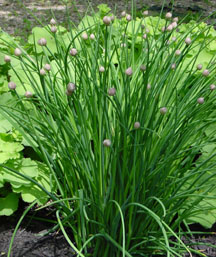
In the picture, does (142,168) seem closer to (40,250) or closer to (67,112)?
(67,112)

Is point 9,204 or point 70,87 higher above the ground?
point 70,87

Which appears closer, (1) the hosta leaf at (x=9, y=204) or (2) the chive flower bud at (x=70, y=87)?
(2) the chive flower bud at (x=70, y=87)

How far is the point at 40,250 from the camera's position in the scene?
159 centimetres

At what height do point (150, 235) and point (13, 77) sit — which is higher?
point (13, 77)

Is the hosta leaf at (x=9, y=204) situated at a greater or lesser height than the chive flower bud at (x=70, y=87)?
lesser

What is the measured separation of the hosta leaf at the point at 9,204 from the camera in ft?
5.27

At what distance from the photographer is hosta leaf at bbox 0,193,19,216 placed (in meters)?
1.61

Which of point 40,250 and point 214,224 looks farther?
point 214,224

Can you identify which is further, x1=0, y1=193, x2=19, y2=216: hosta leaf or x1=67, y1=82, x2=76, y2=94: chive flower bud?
x1=0, y1=193, x2=19, y2=216: hosta leaf

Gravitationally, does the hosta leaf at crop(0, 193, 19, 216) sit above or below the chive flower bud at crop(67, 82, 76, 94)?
below

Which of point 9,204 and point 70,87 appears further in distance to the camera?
point 9,204

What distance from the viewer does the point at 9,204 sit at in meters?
1.64

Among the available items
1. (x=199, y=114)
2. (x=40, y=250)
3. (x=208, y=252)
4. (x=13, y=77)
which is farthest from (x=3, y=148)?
(x=208, y=252)

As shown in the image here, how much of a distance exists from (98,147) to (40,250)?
0.56 m
